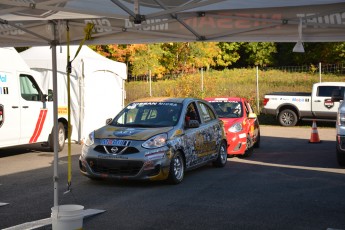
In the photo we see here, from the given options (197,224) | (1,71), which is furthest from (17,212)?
(1,71)

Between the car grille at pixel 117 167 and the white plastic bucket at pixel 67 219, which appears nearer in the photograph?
the white plastic bucket at pixel 67 219

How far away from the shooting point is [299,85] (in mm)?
34875

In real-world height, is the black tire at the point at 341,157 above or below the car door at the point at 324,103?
below

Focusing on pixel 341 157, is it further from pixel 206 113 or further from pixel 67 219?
pixel 67 219

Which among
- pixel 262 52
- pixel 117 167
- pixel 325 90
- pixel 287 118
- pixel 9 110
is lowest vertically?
pixel 287 118

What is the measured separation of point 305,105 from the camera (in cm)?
2770

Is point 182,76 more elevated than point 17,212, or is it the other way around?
point 182,76

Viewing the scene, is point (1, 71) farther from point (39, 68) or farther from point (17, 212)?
point (17, 212)

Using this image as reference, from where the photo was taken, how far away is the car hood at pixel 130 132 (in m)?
10.7

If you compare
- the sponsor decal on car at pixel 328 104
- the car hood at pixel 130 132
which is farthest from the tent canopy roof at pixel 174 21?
the sponsor decal on car at pixel 328 104

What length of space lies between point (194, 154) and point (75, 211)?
237 inches

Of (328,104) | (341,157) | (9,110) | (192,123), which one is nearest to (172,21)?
(192,123)

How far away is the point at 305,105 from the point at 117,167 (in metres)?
18.7

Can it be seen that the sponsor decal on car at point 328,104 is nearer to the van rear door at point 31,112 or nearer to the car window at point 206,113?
the van rear door at point 31,112
